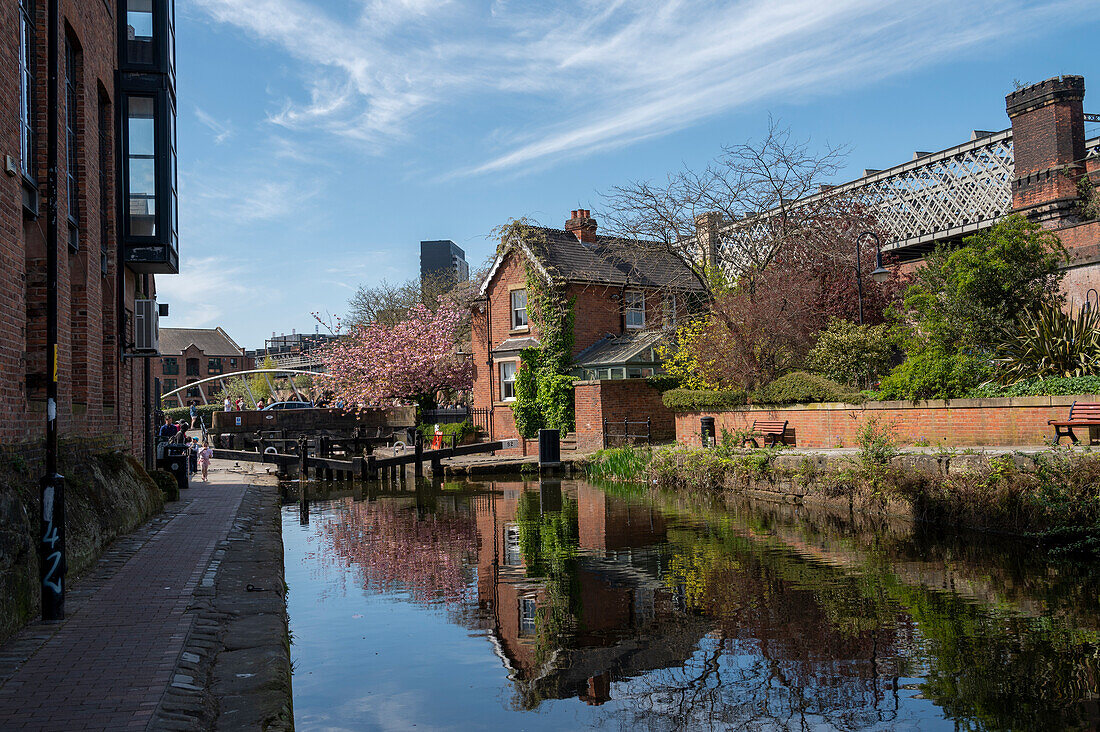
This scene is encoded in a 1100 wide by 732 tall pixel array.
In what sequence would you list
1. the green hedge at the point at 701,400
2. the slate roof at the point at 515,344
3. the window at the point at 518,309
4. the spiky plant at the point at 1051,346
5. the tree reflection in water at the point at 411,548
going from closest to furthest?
1. the tree reflection in water at the point at 411,548
2. the spiky plant at the point at 1051,346
3. the green hedge at the point at 701,400
4. the slate roof at the point at 515,344
5. the window at the point at 518,309

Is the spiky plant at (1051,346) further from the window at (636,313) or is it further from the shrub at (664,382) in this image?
the window at (636,313)

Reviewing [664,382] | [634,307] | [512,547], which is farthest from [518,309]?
[512,547]

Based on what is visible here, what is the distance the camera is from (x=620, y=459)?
79.9 feet

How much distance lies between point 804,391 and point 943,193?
3057 cm

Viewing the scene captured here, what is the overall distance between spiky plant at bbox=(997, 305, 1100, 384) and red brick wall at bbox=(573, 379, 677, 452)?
1355 centimetres

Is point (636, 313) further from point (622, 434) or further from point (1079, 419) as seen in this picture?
point (1079, 419)

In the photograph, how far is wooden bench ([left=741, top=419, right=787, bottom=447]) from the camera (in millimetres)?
21094

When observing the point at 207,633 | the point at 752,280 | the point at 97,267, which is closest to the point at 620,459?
the point at 752,280

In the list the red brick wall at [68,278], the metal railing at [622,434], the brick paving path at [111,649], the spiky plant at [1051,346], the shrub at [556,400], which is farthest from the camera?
the shrub at [556,400]

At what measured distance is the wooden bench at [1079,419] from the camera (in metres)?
13.0

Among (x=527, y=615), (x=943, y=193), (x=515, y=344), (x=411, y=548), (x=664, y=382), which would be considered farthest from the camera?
(x=943, y=193)

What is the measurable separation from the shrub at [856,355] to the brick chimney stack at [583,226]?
1562 cm

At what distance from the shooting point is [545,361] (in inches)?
1280

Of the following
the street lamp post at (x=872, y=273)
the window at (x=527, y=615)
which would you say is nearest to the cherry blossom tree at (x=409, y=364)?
the street lamp post at (x=872, y=273)
